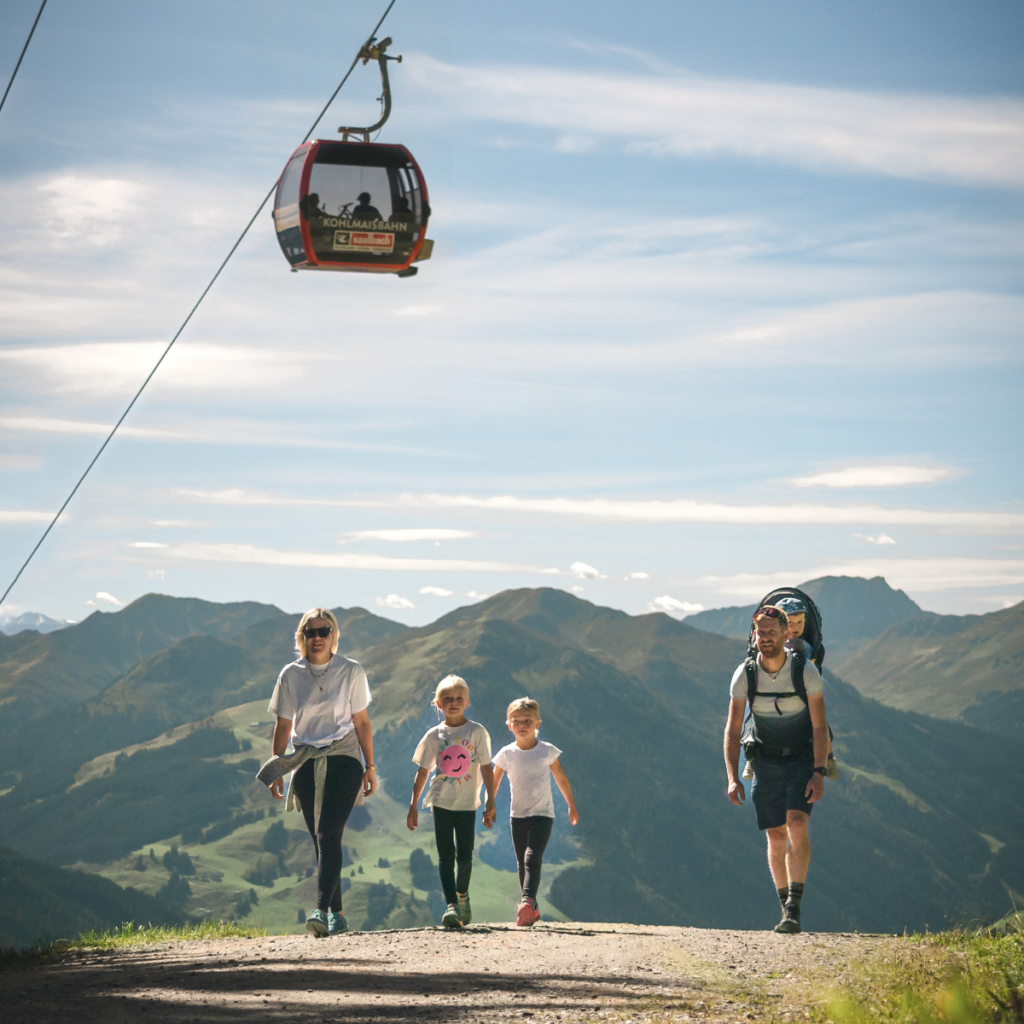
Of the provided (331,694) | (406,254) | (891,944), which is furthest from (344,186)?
(891,944)

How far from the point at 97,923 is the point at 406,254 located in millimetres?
171661

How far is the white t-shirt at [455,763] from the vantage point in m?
9.62

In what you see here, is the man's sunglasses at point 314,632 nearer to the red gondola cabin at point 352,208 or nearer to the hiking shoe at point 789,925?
the hiking shoe at point 789,925

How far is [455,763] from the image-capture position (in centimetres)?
962

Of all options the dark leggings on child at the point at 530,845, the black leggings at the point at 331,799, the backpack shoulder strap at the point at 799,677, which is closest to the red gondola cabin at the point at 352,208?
the black leggings at the point at 331,799

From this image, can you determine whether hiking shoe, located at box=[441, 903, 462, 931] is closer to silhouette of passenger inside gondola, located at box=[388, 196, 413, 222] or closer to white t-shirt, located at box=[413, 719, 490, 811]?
white t-shirt, located at box=[413, 719, 490, 811]

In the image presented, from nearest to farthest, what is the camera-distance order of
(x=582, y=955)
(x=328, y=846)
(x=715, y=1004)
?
(x=715, y=1004) → (x=582, y=955) → (x=328, y=846)

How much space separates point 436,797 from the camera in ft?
31.6

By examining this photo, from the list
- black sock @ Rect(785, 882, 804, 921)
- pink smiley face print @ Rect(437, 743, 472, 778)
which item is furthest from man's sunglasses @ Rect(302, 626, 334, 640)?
black sock @ Rect(785, 882, 804, 921)

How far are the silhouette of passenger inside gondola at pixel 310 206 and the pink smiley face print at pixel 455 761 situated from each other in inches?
246

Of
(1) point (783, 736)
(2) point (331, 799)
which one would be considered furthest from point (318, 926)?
(1) point (783, 736)

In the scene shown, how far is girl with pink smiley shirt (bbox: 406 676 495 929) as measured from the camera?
9625 mm

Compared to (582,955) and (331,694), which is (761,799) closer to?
(582,955)

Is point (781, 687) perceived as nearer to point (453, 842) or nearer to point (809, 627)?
point (809, 627)
